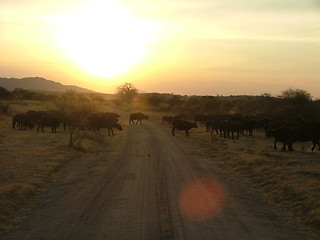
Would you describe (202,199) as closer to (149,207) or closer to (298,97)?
(149,207)

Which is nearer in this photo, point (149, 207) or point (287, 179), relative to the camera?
point (149, 207)

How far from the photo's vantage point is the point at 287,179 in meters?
17.5

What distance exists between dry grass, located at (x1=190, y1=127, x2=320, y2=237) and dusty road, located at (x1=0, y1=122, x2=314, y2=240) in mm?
627

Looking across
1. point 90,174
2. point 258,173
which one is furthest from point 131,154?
point 258,173

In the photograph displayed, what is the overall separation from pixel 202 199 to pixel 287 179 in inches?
188

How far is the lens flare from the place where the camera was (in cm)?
1245

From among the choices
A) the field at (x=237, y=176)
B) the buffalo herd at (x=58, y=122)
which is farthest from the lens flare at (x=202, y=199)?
the buffalo herd at (x=58, y=122)

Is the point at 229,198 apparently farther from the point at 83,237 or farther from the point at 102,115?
the point at 102,115

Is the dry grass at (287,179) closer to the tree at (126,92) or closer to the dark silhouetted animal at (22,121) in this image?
the dark silhouetted animal at (22,121)

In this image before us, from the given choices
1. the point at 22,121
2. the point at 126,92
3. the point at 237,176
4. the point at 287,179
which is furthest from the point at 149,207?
the point at 126,92

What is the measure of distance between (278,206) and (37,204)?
7513 mm

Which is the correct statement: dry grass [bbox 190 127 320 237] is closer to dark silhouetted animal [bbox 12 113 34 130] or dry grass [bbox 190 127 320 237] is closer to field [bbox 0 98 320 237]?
field [bbox 0 98 320 237]

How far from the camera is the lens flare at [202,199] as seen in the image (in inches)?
490

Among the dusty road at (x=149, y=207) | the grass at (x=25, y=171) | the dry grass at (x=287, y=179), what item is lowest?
the grass at (x=25, y=171)
